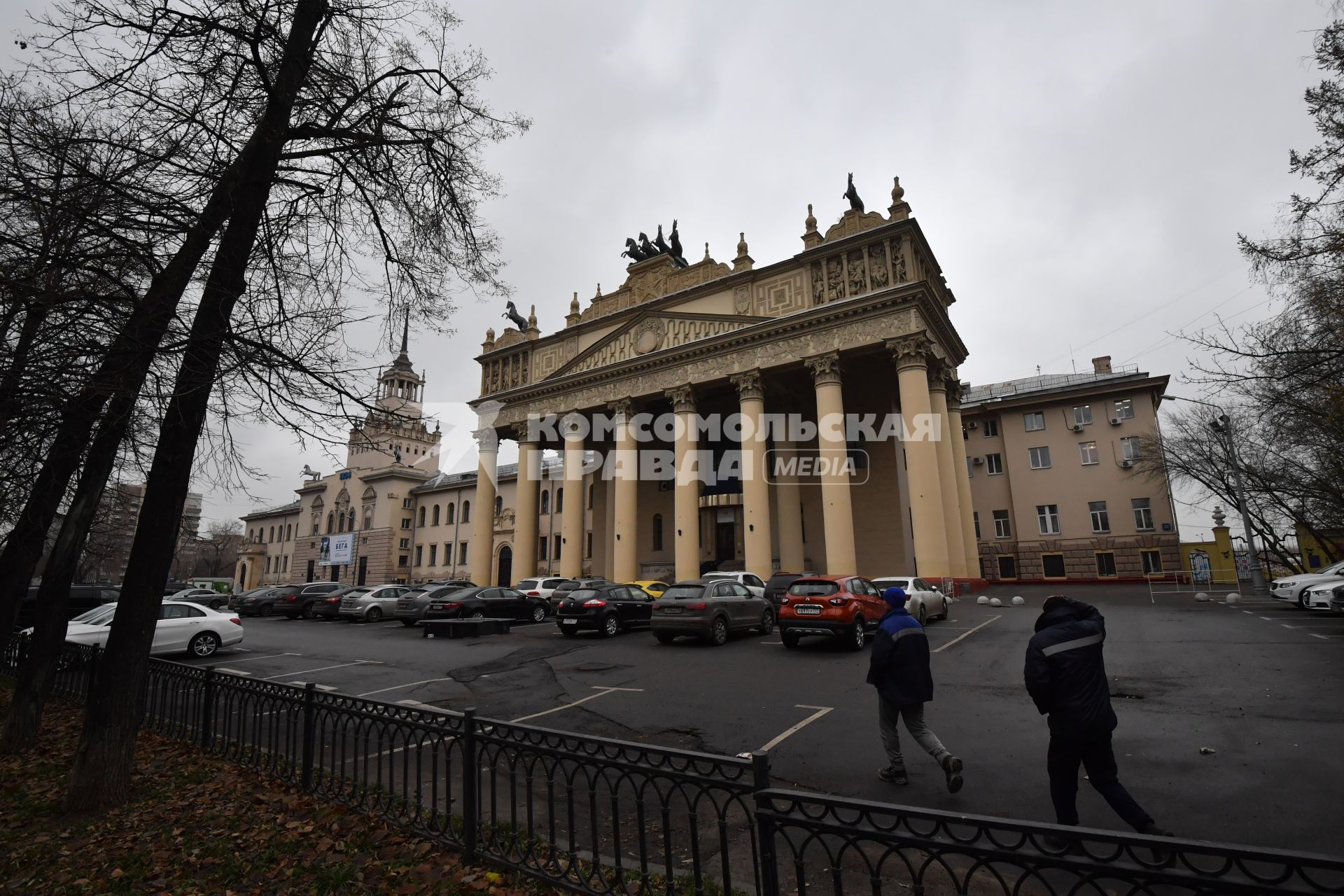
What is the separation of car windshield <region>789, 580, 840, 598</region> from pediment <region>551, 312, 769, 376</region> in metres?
18.1

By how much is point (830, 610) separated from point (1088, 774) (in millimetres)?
8599

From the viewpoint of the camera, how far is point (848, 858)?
4.39 metres

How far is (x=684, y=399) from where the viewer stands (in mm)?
31203

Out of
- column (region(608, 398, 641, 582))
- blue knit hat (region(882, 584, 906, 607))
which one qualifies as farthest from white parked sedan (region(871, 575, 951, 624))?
column (region(608, 398, 641, 582))

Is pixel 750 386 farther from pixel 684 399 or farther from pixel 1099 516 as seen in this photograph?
pixel 1099 516

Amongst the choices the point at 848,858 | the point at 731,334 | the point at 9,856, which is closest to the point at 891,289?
the point at 731,334

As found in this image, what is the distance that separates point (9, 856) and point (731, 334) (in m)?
27.7

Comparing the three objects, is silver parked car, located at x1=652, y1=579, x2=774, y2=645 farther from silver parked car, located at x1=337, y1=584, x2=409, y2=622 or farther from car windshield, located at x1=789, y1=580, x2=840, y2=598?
silver parked car, located at x1=337, y1=584, x2=409, y2=622

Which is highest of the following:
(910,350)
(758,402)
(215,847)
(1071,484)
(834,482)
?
(910,350)

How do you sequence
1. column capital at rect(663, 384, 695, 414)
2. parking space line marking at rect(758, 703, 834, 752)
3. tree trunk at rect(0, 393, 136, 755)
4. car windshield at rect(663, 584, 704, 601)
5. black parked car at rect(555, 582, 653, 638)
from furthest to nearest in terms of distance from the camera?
column capital at rect(663, 384, 695, 414)
black parked car at rect(555, 582, 653, 638)
car windshield at rect(663, 584, 704, 601)
tree trunk at rect(0, 393, 136, 755)
parking space line marking at rect(758, 703, 834, 752)

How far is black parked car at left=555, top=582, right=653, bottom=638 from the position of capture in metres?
17.2

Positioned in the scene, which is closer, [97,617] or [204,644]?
[97,617]

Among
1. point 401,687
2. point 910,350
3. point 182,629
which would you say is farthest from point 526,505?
point 401,687

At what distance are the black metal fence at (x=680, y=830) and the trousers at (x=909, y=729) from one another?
2.06ft
